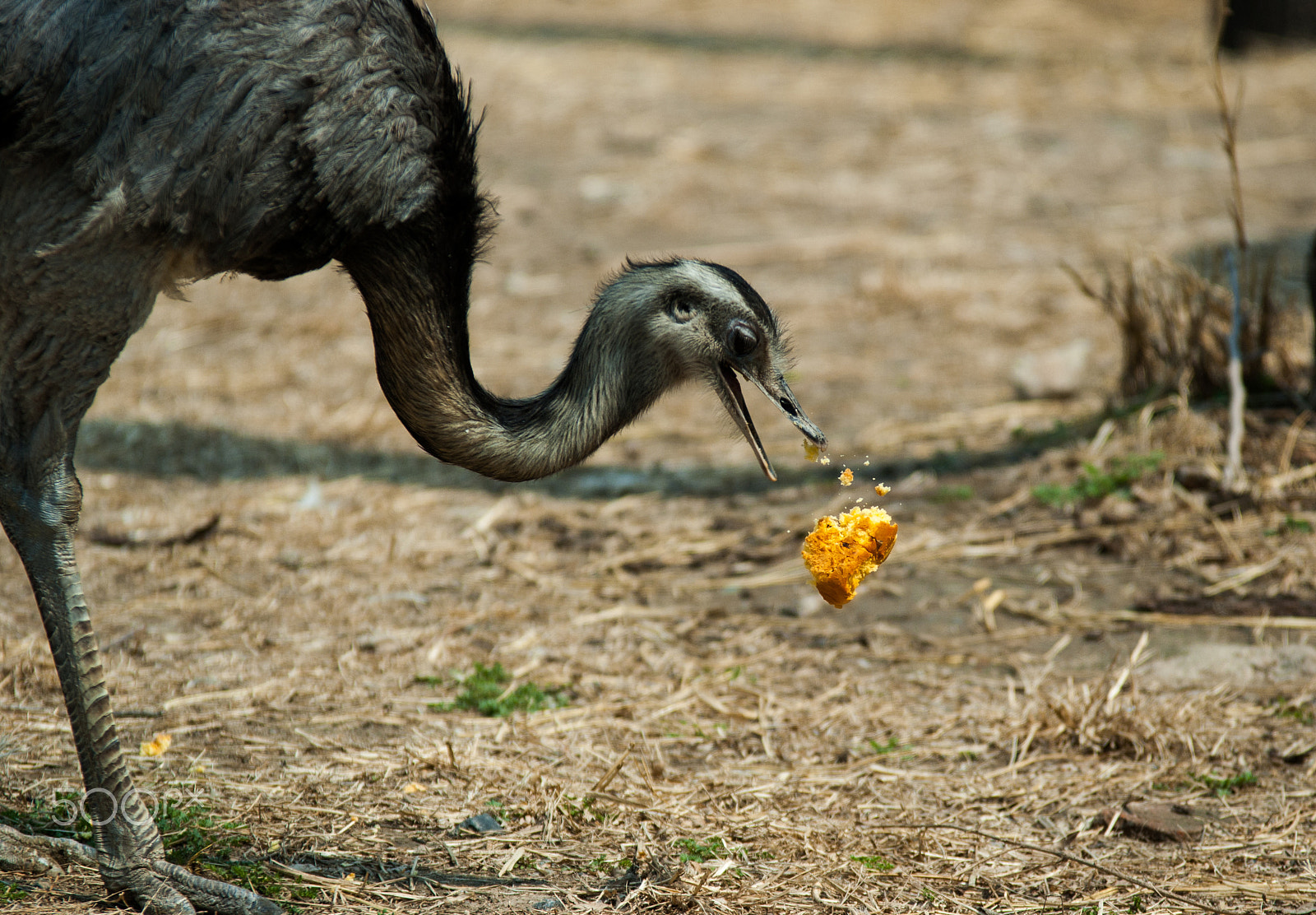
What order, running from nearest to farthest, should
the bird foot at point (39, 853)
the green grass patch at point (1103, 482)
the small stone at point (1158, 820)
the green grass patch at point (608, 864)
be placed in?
the bird foot at point (39, 853), the green grass patch at point (608, 864), the small stone at point (1158, 820), the green grass patch at point (1103, 482)

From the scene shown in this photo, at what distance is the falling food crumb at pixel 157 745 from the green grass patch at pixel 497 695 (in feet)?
3.01

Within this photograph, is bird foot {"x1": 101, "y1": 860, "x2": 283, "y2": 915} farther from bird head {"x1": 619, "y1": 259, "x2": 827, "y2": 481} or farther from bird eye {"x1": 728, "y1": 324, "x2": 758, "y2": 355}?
bird eye {"x1": 728, "y1": 324, "x2": 758, "y2": 355}

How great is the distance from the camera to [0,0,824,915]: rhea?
359 cm

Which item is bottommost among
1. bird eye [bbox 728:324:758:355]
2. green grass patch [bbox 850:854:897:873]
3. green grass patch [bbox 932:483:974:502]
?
green grass patch [bbox 850:854:897:873]

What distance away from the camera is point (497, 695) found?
16.2ft

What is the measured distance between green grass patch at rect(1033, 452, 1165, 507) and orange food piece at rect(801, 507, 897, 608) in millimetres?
2294

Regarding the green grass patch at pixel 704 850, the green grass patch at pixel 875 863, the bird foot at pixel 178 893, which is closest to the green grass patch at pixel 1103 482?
the green grass patch at pixel 875 863

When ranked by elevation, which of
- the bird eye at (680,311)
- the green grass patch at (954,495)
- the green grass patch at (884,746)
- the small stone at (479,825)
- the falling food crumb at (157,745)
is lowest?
the small stone at (479,825)

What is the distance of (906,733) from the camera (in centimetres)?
483

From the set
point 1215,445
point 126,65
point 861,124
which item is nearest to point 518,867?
point 126,65

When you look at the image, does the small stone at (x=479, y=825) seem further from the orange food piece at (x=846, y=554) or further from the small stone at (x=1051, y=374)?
the small stone at (x=1051, y=374)

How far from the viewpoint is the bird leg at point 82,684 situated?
3.61 metres

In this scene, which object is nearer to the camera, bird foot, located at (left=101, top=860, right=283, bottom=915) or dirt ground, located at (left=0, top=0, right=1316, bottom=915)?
bird foot, located at (left=101, top=860, right=283, bottom=915)

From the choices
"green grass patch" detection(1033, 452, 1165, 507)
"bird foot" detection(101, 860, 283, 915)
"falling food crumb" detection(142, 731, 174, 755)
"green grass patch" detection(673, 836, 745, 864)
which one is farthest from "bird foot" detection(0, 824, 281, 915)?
"green grass patch" detection(1033, 452, 1165, 507)
